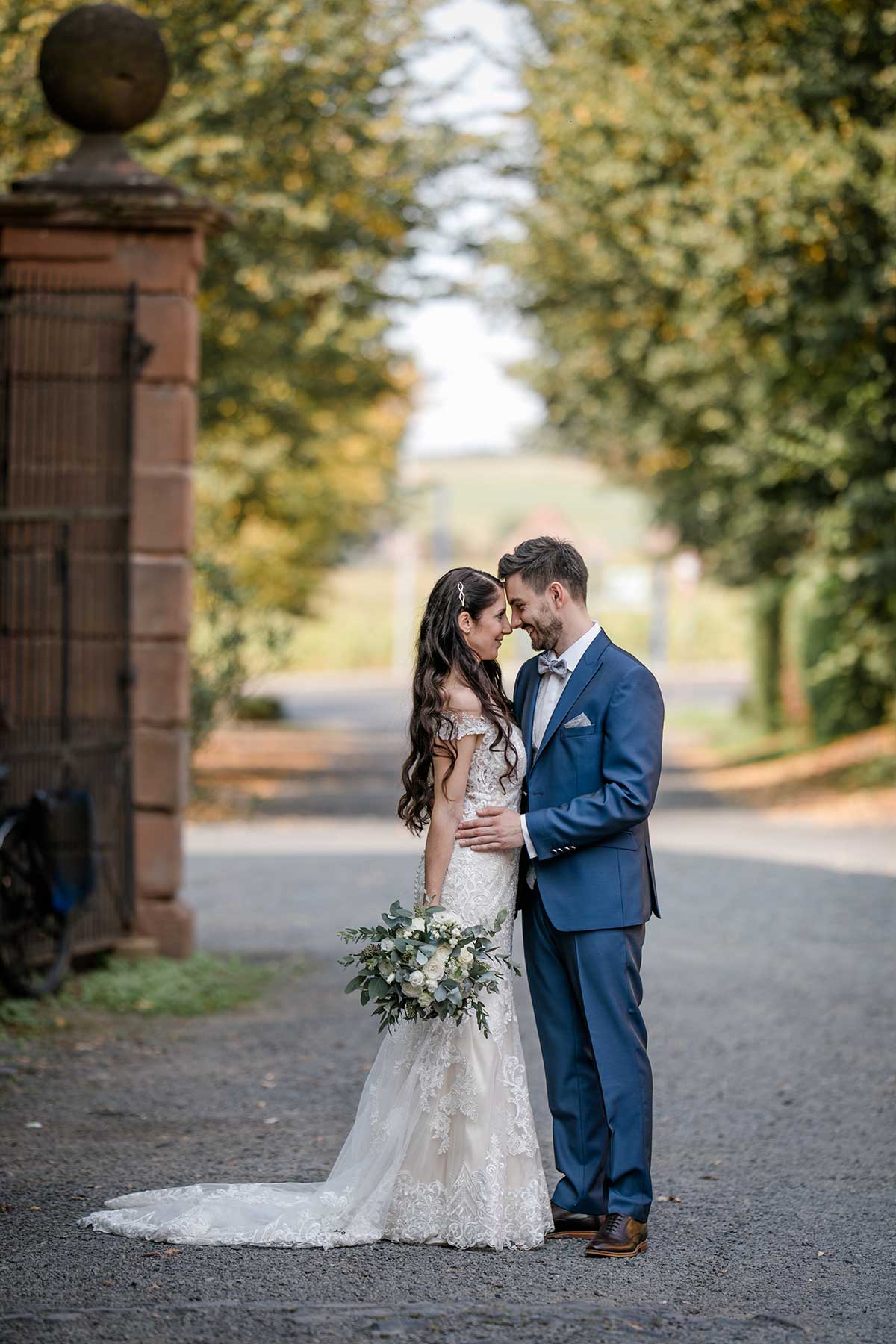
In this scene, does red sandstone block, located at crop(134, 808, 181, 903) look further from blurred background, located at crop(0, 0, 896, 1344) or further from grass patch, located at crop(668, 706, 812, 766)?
grass patch, located at crop(668, 706, 812, 766)

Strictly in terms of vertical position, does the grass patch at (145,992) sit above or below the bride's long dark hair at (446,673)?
below

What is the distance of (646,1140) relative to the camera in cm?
475

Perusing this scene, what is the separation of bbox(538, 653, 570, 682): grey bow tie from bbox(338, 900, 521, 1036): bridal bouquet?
30.4 inches

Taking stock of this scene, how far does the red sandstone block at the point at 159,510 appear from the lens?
865cm

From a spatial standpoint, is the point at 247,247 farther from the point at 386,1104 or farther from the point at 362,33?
the point at 386,1104

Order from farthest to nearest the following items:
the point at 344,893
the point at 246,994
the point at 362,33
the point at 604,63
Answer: the point at 604,63 → the point at 362,33 → the point at 344,893 → the point at 246,994

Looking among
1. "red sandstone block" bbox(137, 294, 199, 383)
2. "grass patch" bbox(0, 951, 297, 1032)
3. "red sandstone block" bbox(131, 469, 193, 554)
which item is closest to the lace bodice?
"grass patch" bbox(0, 951, 297, 1032)

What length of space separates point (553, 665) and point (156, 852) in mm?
4346

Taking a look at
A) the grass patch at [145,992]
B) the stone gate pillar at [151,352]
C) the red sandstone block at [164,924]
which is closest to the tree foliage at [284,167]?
the stone gate pillar at [151,352]

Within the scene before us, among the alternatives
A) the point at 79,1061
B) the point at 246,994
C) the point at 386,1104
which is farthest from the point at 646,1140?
the point at 246,994

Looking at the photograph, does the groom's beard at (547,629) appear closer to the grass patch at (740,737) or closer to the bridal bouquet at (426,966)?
the bridal bouquet at (426,966)

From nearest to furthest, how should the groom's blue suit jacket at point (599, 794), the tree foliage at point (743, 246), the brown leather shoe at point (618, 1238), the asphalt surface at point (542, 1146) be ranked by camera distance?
the asphalt surface at point (542, 1146) → the brown leather shoe at point (618, 1238) → the groom's blue suit jacket at point (599, 794) → the tree foliage at point (743, 246)

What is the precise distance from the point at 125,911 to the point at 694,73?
36.4 feet

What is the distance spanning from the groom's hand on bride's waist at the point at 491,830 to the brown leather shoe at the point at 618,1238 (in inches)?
42.5
